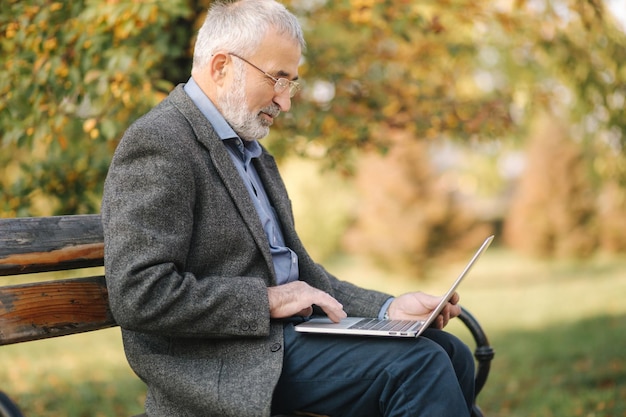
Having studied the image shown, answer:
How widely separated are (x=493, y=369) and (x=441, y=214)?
26.3ft

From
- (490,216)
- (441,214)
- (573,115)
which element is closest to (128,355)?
(573,115)

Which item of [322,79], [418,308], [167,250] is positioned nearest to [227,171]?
[167,250]

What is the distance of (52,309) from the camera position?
2246 mm

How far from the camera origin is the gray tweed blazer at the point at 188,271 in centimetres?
203

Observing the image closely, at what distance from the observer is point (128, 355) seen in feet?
7.45

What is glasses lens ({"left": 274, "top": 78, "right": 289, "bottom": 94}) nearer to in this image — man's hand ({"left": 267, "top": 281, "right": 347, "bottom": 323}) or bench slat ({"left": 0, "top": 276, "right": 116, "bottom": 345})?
man's hand ({"left": 267, "top": 281, "right": 347, "bottom": 323})

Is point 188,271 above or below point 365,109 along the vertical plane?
above

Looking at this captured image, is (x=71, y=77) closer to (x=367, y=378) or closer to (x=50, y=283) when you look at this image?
(x=50, y=283)

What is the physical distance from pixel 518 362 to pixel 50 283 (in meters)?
5.01

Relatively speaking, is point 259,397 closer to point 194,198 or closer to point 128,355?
point 128,355

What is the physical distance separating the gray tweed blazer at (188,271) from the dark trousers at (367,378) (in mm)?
105

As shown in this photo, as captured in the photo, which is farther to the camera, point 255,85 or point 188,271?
point 255,85

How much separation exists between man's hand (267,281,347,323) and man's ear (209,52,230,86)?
0.70 meters

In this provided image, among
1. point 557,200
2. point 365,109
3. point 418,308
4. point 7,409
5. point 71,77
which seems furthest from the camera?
point 557,200
